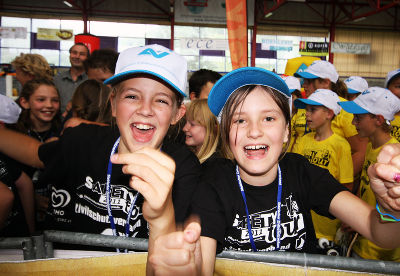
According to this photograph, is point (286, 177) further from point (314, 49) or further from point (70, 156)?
point (314, 49)

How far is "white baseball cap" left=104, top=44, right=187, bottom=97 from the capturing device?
131 centimetres

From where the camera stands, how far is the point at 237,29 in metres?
2.44

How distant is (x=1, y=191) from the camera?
130 cm

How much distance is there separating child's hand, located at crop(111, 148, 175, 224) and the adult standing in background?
394 centimetres

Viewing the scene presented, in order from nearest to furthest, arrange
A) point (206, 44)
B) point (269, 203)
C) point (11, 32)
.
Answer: point (269, 203) < point (11, 32) < point (206, 44)

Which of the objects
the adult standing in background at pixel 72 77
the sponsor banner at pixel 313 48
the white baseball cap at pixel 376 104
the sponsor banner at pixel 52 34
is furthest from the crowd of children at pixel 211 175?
the sponsor banner at pixel 313 48

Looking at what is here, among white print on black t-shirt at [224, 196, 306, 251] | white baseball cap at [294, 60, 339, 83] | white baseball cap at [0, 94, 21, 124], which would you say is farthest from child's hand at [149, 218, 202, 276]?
white baseball cap at [294, 60, 339, 83]

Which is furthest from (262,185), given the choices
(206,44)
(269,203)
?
(206,44)

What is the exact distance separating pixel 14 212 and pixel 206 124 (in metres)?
1.28

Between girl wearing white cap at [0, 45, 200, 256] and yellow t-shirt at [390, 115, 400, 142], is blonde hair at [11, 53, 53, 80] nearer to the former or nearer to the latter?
girl wearing white cap at [0, 45, 200, 256]

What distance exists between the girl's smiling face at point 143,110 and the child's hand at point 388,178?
0.83 m

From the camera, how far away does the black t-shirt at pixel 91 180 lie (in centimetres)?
140

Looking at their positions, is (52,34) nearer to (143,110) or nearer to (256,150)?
(143,110)

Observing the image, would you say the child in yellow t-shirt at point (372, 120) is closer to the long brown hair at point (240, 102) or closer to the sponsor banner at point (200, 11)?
the long brown hair at point (240, 102)
